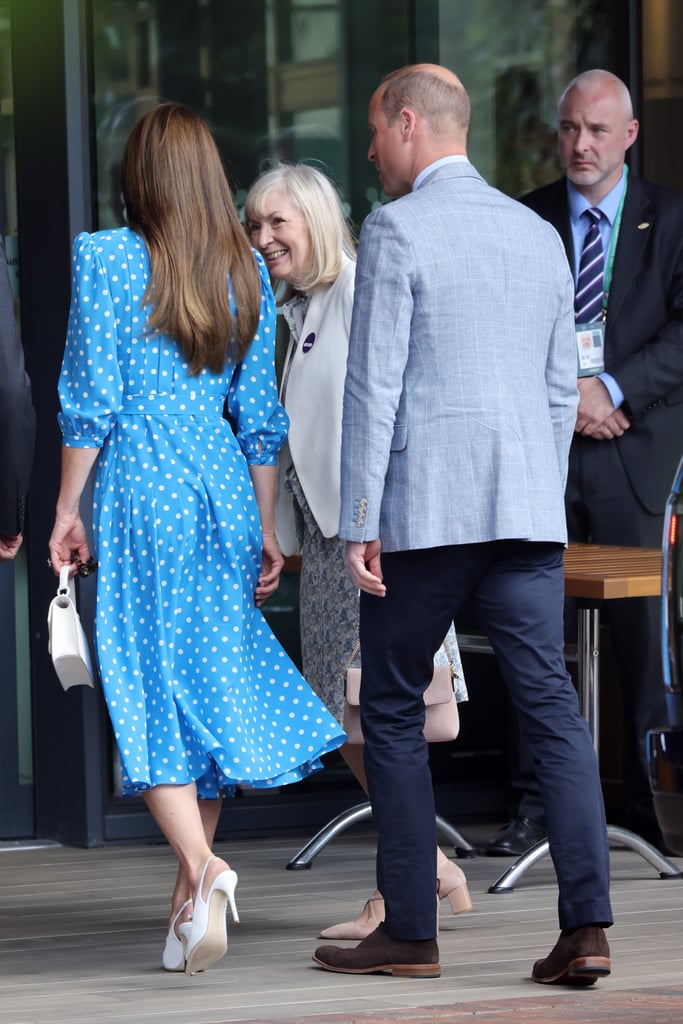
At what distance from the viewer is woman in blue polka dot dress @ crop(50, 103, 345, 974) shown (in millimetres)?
4391

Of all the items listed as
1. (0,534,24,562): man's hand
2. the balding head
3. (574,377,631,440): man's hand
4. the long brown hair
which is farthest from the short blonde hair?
(574,377,631,440): man's hand

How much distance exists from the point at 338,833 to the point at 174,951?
1697 mm

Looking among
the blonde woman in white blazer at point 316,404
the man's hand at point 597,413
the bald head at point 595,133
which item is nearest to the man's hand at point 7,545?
the blonde woman in white blazer at point 316,404

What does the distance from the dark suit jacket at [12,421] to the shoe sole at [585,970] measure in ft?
4.99

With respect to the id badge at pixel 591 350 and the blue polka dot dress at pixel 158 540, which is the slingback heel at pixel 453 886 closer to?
the blue polka dot dress at pixel 158 540

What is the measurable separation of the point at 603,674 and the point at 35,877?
87.3 inches

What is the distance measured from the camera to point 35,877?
583cm

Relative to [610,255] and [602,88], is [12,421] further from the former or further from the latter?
[602,88]

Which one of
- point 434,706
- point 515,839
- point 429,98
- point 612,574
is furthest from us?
point 515,839

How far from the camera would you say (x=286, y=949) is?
466 cm

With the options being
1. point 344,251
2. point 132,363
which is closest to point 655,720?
point 344,251

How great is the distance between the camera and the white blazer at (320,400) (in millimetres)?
4875

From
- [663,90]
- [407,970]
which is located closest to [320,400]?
[407,970]

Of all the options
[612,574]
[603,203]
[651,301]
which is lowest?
[612,574]
